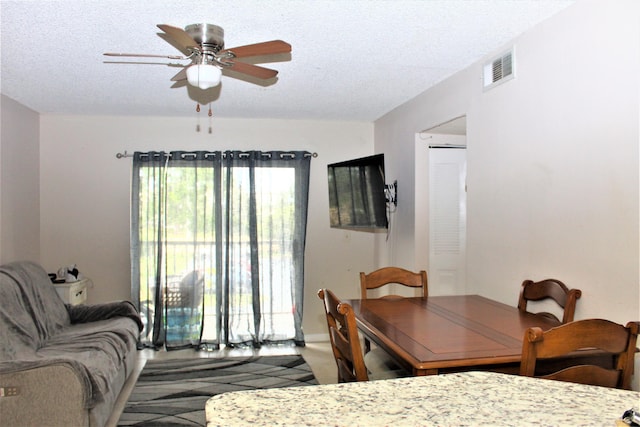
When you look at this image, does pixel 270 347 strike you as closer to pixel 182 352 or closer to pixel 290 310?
pixel 290 310

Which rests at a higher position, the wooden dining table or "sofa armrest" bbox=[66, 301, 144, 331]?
the wooden dining table

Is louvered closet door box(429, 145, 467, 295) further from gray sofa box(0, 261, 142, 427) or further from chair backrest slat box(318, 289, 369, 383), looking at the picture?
gray sofa box(0, 261, 142, 427)

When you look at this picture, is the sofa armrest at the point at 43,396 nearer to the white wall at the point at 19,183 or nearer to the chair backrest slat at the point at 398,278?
the white wall at the point at 19,183

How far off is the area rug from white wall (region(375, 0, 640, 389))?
186 cm

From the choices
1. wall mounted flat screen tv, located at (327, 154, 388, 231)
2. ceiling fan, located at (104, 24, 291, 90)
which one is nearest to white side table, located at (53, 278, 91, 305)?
wall mounted flat screen tv, located at (327, 154, 388, 231)

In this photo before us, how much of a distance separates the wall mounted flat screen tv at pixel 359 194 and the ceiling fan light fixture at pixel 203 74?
1645 millimetres

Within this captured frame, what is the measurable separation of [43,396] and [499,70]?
3.10 metres

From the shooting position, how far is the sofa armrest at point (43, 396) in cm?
261

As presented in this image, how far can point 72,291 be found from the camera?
4.34m

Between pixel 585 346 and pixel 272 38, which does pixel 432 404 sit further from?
pixel 272 38

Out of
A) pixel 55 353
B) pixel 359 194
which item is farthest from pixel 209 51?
pixel 55 353

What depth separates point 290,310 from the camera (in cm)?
505

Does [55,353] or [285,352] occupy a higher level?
[55,353]

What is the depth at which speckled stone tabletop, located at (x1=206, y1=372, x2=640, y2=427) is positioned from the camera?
926mm
